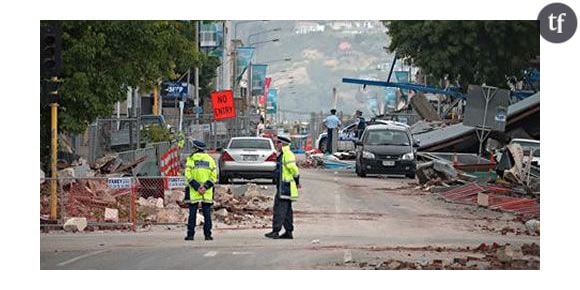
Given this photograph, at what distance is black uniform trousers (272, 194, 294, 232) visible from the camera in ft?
66.3

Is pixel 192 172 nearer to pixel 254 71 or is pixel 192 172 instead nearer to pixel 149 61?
pixel 149 61

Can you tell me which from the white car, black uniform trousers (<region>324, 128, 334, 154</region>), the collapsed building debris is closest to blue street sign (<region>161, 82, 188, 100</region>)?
the white car

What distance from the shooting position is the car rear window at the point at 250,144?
33.4 meters

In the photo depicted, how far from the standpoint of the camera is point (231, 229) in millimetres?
22391

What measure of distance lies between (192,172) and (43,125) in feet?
19.1

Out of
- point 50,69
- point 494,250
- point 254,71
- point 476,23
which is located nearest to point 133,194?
point 50,69

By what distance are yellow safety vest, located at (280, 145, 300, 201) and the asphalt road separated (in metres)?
0.76

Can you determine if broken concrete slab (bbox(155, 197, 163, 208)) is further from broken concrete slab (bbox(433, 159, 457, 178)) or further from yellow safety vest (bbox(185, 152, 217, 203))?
broken concrete slab (bbox(433, 159, 457, 178))

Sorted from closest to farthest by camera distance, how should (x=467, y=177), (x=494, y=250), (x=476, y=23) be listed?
1. (x=494, y=250)
2. (x=467, y=177)
3. (x=476, y=23)

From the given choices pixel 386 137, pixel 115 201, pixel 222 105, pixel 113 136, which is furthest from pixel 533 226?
pixel 222 105

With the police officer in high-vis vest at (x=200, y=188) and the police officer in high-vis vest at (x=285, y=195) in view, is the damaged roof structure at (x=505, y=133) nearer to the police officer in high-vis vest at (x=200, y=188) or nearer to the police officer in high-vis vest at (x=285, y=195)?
the police officer in high-vis vest at (x=285, y=195)

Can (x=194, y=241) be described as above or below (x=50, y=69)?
below

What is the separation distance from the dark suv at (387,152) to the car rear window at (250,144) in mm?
3539

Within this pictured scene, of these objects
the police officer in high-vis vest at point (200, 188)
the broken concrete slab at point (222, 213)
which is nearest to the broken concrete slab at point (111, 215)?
the broken concrete slab at point (222, 213)
